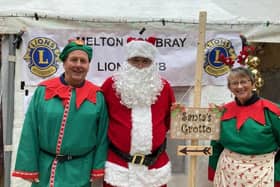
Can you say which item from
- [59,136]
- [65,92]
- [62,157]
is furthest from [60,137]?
[65,92]

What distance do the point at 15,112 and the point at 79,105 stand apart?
992 mm

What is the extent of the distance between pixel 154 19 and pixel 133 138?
1.11 meters

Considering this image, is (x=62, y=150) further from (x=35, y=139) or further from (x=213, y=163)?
(x=213, y=163)

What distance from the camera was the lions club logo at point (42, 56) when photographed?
3180 millimetres

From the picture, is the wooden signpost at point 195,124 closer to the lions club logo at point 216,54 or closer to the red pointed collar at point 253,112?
the red pointed collar at point 253,112

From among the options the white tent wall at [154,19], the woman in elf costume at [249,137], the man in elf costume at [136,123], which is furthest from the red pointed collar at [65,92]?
the woman in elf costume at [249,137]

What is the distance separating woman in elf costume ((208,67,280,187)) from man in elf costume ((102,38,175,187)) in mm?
440

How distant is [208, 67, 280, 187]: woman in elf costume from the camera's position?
8.64ft

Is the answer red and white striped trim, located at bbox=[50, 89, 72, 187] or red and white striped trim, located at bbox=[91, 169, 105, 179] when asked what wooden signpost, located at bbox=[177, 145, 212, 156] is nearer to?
red and white striped trim, located at bbox=[91, 169, 105, 179]

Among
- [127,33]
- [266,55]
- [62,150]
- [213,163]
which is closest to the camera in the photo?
[62,150]

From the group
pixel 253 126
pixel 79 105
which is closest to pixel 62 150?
pixel 79 105

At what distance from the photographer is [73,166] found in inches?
97.5

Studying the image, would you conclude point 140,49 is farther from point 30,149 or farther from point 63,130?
point 30,149

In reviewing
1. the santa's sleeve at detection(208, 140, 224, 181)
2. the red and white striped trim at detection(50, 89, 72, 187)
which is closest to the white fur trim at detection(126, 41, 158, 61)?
the red and white striped trim at detection(50, 89, 72, 187)
